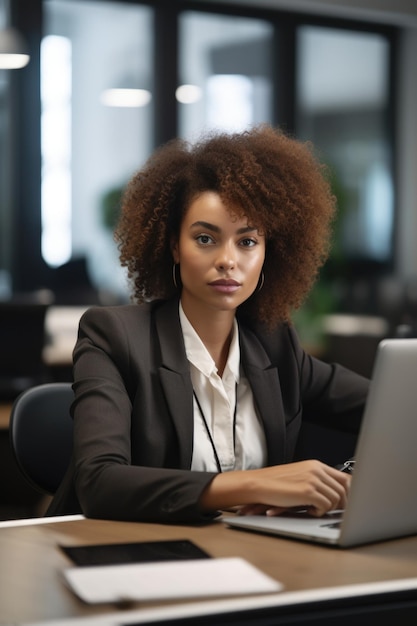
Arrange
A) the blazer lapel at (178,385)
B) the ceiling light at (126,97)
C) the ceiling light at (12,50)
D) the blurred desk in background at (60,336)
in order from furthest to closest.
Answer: the ceiling light at (126,97)
the ceiling light at (12,50)
the blurred desk in background at (60,336)
the blazer lapel at (178,385)

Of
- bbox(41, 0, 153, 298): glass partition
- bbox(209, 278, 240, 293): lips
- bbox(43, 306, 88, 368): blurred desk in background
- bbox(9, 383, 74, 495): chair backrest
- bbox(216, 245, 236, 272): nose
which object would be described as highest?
bbox(41, 0, 153, 298): glass partition

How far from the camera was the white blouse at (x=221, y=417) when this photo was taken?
1.95 m

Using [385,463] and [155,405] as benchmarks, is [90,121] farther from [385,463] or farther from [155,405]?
[385,463]

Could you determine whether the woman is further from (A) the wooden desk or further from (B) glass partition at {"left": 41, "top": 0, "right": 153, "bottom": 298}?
(B) glass partition at {"left": 41, "top": 0, "right": 153, "bottom": 298}

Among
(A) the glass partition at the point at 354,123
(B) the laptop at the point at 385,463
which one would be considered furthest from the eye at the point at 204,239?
(A) the glass partition at the point at 354,123

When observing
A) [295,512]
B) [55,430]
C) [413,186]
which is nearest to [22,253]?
[413,186]

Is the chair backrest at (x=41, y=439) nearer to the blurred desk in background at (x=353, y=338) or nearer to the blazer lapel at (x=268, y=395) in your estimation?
the blazer lapel at (x=268, y=395)

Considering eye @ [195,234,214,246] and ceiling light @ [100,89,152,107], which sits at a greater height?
ceiling light @ [100,89,152,107]

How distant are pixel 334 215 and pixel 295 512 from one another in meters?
0.85

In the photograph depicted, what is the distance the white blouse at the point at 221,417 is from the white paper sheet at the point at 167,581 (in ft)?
2.13

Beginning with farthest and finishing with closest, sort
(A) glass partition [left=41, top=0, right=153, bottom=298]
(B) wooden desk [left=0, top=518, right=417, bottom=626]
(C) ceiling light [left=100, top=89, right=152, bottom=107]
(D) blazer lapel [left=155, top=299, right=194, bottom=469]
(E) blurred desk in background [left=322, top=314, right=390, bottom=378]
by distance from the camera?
(C) ceiling light [left=100, top=89, right=152, bottom=107], (A) glass partition [left=41, top=0, right=153, bottom=298], (E) blurred desk in background [left=322, top=314, right=390, bottom=378], (D) blazer lapel [left=155, top=299, right=194, bottom=469], (B) wooden desk [left=0, top=518, right=417, bottom=626]

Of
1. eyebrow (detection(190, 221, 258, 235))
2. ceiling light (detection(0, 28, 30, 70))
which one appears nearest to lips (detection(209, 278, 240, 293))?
eyebrow (detection(190, 221, 258, 235))

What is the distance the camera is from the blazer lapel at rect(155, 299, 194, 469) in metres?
1.88

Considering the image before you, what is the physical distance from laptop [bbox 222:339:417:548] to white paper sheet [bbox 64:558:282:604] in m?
0.17
